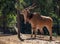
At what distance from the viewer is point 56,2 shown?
1264 cm

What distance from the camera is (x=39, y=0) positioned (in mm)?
10922

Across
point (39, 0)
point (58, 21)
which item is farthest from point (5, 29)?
point (58, 21)

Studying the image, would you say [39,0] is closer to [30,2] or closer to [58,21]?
[30,2]

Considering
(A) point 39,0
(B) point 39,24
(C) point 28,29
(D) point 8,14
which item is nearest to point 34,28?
(B) point 39,24

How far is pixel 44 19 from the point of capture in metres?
8.22

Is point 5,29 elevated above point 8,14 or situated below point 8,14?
below

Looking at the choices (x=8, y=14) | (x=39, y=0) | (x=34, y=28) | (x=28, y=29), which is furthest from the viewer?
(x=28, y=29)

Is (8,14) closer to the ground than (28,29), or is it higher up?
higher up

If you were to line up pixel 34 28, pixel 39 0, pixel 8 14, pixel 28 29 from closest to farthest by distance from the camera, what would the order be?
pixel 34 28, pixel 8 14, pixel 39 0, pixel 28 29

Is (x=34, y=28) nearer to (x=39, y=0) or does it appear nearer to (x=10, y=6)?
(x=10, y=6)

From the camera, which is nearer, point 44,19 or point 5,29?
point 44,19

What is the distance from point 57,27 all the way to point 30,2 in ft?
6.11

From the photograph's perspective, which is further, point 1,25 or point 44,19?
point 1,25

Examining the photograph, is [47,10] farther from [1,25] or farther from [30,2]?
[1,25]
